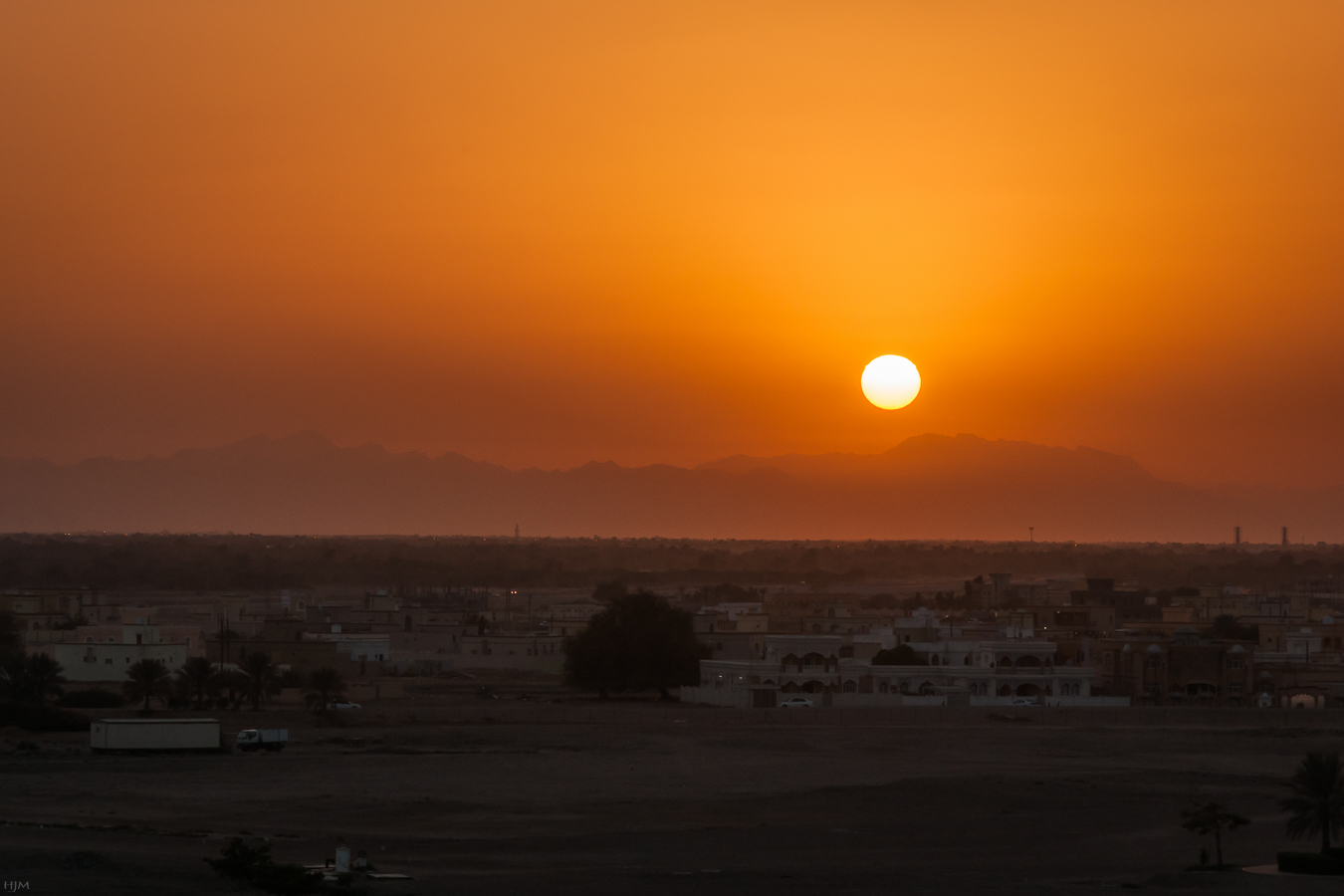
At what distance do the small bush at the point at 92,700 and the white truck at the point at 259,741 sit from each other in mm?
16206

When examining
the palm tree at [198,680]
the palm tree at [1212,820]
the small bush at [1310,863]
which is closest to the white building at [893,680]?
the palm tree at [198,680]

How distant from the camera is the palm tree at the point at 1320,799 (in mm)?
34375

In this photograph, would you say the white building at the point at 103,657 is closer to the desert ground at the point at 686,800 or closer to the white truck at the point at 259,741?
the desert ground at the point at 686,800

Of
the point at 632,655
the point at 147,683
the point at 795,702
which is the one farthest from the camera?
the point at 632,655

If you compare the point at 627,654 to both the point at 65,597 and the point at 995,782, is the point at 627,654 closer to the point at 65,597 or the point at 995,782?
the point at 995,782

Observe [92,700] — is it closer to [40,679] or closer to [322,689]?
[40,679]

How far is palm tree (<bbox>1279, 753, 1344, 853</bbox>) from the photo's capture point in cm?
3438

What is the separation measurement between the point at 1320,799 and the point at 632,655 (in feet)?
163

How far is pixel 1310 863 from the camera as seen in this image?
34.1m

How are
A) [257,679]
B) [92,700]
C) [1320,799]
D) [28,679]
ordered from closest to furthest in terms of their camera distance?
[1320,799], [28,679], [257,679], [92,700]

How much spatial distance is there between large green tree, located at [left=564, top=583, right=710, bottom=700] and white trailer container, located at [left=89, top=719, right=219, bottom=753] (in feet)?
96.4

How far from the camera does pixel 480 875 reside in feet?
113

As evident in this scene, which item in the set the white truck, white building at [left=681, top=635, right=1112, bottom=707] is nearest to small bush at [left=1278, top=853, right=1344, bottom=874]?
the white truck

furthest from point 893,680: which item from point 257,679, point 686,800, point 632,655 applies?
point 686,800
